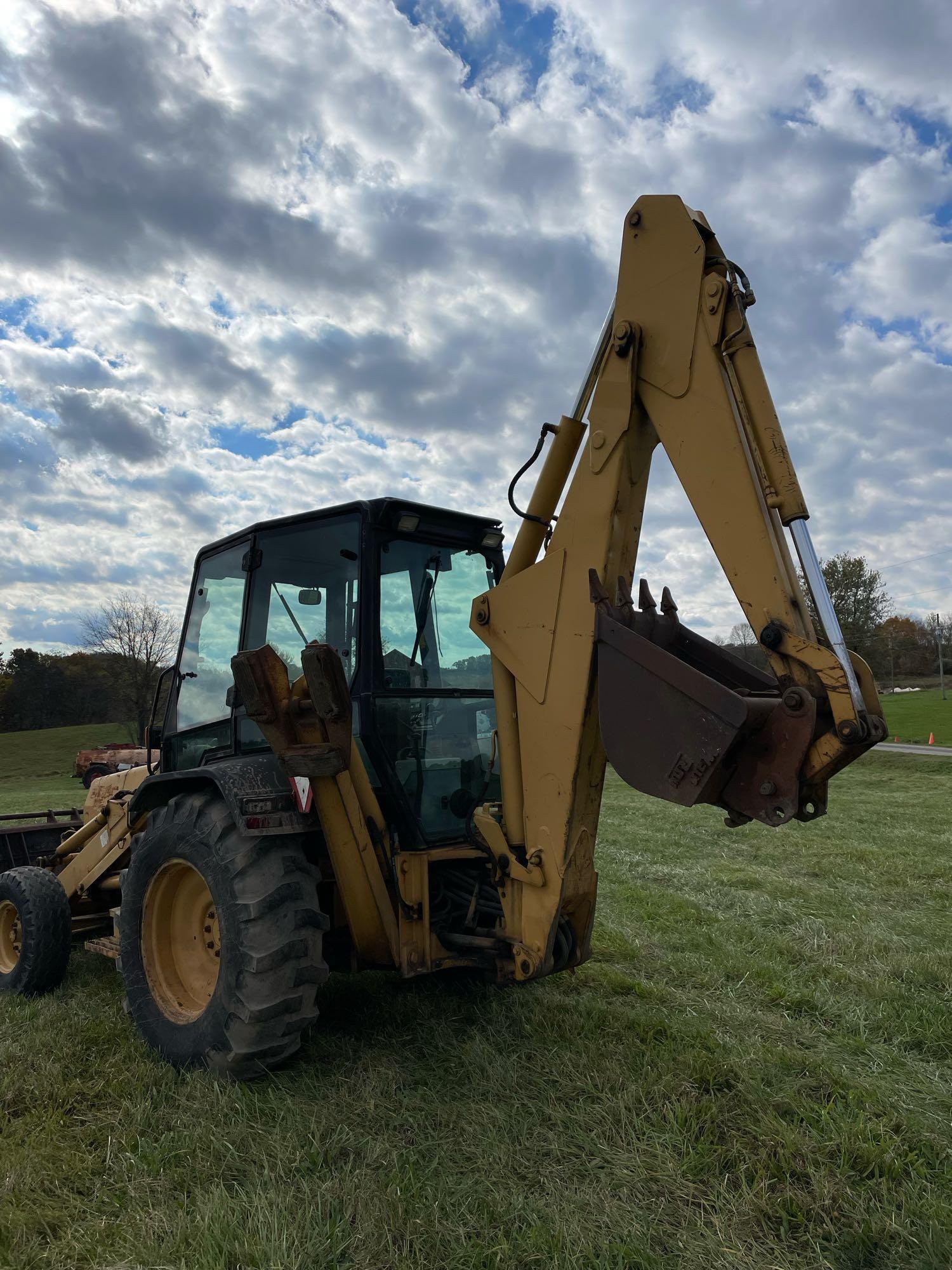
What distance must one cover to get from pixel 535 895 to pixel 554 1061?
77cm

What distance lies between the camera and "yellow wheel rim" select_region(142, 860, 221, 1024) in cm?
404

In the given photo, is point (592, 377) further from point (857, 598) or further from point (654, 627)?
point (857, 598)

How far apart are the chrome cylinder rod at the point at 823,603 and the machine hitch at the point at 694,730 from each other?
154 millimetres

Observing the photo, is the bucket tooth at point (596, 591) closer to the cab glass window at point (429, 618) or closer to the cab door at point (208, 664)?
the cab glass window at point (429, 618)

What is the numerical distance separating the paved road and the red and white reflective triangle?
22906 millimetres

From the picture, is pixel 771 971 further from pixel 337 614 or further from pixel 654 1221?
pixel 337 614

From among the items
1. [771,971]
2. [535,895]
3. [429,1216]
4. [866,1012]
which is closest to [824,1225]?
[429,1216]

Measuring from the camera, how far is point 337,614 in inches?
170

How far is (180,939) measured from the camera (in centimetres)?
421

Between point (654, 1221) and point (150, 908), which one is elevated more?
point (150, 908)

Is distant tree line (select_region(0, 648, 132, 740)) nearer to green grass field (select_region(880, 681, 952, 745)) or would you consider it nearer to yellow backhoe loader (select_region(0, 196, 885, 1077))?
Answer: green grass field (select_region(880, 681, 952, 745))

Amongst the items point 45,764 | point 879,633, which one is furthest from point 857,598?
point 45,764

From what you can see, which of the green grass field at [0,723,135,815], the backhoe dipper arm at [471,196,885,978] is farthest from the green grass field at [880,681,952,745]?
the backhoe dipper arm at [471,196,885,978]

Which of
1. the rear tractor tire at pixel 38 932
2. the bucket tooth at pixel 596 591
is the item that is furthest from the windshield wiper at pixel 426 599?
the rear tractor tire at pixel 38 932
